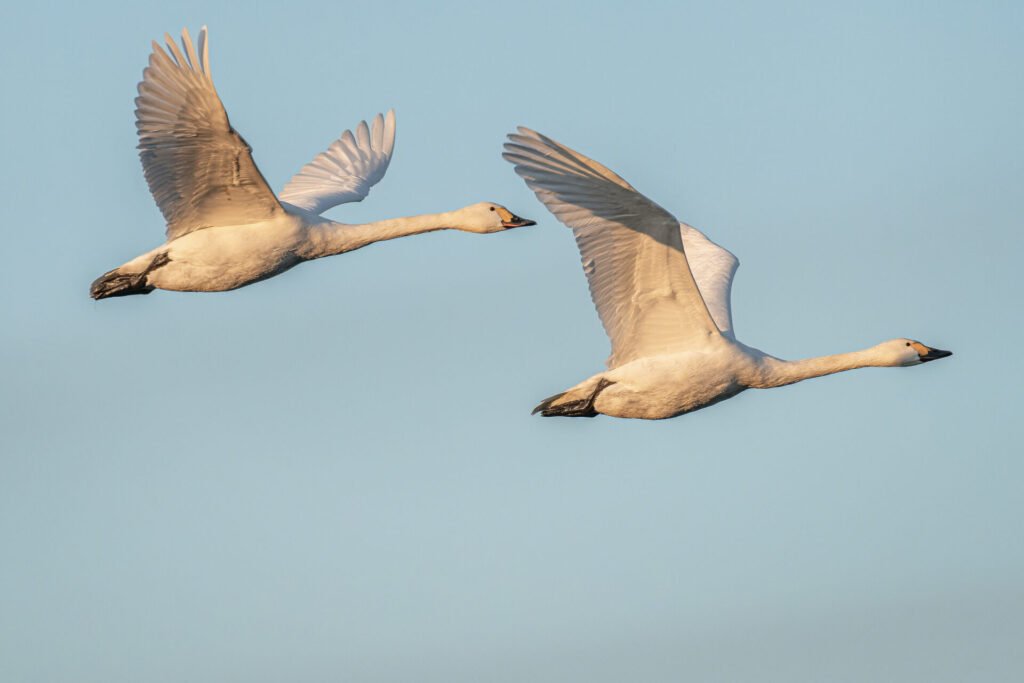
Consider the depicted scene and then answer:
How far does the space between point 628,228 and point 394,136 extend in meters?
10.1

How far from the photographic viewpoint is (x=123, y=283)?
90.5 feet

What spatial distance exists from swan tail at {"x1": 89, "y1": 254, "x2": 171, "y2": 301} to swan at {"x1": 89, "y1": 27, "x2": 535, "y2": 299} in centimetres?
1

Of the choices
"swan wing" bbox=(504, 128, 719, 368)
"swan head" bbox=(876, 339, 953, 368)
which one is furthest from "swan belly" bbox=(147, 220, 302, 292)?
"swan head" bbox=(876, 339, 953, 368)

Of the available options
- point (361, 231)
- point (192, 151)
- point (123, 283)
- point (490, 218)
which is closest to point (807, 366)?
point (490, 218)

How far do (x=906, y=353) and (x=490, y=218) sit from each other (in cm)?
583

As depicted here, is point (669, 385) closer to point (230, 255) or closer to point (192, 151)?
point (230, 255)

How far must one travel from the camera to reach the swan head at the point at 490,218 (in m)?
28.3

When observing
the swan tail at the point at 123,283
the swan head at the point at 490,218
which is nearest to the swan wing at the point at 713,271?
the swan head at the point at 490,218

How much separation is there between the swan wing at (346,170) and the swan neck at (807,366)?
8.71m

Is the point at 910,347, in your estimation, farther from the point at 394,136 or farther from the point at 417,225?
the point at 394,136

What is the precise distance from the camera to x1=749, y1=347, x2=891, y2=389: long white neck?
25375 millimetres

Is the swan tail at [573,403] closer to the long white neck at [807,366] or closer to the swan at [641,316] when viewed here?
the swan at [641,316]

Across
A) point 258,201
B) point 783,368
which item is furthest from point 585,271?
point 258,201

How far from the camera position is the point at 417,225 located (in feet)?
93.2
